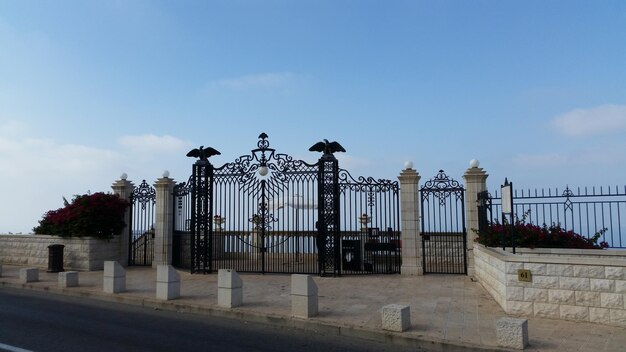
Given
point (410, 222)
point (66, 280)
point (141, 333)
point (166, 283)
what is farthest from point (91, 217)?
point (410, 222)

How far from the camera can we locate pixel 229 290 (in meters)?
10.0

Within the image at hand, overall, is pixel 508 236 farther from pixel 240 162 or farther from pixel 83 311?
pixel 83 311

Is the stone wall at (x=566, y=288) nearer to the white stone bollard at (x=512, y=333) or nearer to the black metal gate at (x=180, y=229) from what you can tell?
the white stone bollard at (x=512, y=333)

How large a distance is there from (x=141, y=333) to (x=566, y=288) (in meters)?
7.51

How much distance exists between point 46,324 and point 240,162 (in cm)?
826

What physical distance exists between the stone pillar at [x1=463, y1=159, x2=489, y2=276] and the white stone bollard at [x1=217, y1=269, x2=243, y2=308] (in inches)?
302

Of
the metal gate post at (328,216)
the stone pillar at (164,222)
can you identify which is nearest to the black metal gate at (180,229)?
the stone pillar at (164,222)

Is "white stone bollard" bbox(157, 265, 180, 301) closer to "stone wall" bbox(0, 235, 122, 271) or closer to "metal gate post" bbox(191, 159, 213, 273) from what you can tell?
"metal gate post" bbox(191, 159, 213, 273)

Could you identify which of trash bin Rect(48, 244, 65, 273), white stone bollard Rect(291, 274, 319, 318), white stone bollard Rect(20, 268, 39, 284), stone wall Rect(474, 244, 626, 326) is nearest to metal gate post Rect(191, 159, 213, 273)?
white stone bollard Rect(20, 268, 39, 284)

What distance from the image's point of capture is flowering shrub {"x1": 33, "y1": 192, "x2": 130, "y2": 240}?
57.1 feet

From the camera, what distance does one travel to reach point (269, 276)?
15180 mm

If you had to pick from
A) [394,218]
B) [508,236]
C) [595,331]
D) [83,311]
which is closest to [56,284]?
[83,311]

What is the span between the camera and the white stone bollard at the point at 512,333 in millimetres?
6812

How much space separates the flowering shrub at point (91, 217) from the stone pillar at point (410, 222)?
10504 millimetres
